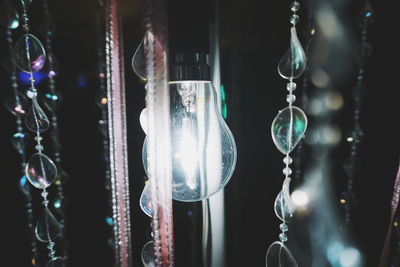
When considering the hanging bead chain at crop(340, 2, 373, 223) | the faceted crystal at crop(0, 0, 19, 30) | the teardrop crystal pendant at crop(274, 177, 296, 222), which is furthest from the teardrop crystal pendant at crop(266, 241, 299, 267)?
the faceted crystal at crop(0, 0, 19, 30)

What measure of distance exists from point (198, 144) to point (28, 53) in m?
0.25

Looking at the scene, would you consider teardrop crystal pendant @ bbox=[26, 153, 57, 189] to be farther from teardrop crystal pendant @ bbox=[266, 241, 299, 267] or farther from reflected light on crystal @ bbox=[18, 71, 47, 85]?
teardrop crystal pendant @ bbox=[266, 241, 299, 267]

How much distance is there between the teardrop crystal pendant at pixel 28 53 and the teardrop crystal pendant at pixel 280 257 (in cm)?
41

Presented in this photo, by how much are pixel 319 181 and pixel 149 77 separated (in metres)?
0.40

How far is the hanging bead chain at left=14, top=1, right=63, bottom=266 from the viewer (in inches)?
15.6

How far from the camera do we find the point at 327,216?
2.02 feet

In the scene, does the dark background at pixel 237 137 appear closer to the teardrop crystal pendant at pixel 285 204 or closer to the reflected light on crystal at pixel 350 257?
the reflected light on crystal at pixel 350 257

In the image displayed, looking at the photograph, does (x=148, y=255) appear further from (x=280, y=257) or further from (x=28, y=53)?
(x=28, y=53)

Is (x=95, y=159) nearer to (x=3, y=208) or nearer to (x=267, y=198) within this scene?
(x=3, y=208)

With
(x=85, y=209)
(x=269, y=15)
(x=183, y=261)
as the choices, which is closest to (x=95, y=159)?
(x=85, y=209)

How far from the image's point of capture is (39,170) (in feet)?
1.41

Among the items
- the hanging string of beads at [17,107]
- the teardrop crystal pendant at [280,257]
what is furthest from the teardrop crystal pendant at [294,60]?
the hanging string of beads at [17,107]

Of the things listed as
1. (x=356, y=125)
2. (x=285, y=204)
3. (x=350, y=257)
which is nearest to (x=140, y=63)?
(x=285, y=204)

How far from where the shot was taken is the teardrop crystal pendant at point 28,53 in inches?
15.5
